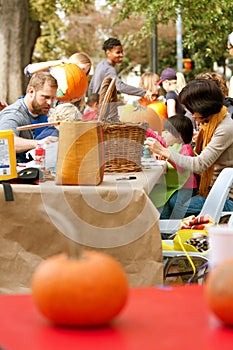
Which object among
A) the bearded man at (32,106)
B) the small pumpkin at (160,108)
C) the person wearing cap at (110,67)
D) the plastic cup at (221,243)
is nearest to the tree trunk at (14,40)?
the small pumpkin at (160,108)

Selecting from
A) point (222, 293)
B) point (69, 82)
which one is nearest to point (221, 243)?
point (222, 293)

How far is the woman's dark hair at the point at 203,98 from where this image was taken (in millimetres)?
6195

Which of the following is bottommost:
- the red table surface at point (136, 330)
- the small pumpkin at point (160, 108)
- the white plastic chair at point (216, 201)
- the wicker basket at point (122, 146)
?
the small pumpkin at point (160, 108)

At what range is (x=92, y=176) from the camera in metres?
4.50

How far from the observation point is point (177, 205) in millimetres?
6676

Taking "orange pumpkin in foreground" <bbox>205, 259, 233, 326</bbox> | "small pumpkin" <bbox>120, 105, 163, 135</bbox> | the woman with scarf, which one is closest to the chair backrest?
the woman with scarf

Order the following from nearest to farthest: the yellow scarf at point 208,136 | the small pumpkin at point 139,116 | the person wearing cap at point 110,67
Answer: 1. the yellow scarf at point 208,136
2. the small pumpkin at point 139,116
3. the person wearing cap at point 110,67

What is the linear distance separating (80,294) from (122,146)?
12.3 ft

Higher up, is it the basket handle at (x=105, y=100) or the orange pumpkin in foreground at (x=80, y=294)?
the orange pumpkin in foreground at (x=80, y=294)

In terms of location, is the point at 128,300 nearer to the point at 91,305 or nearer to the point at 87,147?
the point at 91,305

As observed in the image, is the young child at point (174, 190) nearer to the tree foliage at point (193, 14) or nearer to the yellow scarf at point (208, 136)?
the yellow scarf at point (208, 136)

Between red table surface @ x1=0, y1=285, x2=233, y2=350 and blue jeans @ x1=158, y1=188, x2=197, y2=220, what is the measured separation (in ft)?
14.7

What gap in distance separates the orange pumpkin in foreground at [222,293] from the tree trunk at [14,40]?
747 inches

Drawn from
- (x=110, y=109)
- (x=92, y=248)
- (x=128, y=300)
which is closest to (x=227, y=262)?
(x=128, y=300)
